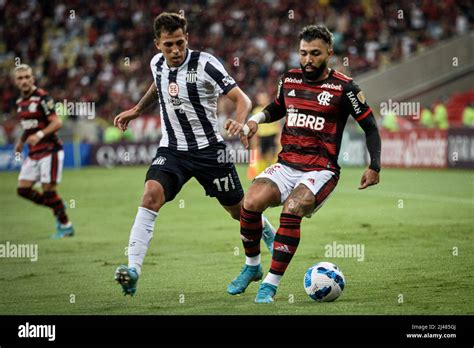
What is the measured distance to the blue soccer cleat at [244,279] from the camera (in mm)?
7723

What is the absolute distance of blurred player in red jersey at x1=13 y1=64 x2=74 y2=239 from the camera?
12.7 metres

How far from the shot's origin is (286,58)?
96.4 feet

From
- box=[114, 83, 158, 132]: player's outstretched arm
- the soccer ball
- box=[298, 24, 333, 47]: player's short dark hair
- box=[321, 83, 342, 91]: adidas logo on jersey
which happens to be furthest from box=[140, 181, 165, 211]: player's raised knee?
box=[298, 24, 333, 47]: player's short dark hair

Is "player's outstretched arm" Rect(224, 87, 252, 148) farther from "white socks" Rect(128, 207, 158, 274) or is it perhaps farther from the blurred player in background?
the blurred player in background

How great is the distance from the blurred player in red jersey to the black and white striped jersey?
498 centimetres

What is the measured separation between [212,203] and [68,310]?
10.2 m

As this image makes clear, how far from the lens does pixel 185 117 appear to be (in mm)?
8016

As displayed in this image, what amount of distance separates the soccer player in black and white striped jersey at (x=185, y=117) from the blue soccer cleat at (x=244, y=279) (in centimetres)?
5

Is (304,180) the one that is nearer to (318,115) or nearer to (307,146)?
(307,146)

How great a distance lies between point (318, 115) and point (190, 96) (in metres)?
1.19

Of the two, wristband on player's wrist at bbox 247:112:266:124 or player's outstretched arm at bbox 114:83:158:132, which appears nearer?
wristband on player's wrist at bbox 247:112:266:124

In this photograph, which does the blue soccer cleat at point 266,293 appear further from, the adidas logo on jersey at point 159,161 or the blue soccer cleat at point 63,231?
the blue soccer cleat at point 63,231

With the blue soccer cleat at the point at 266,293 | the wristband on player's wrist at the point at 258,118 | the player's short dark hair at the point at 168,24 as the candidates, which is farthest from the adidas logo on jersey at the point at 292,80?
the blue soccer cleat at the point at 266,293
